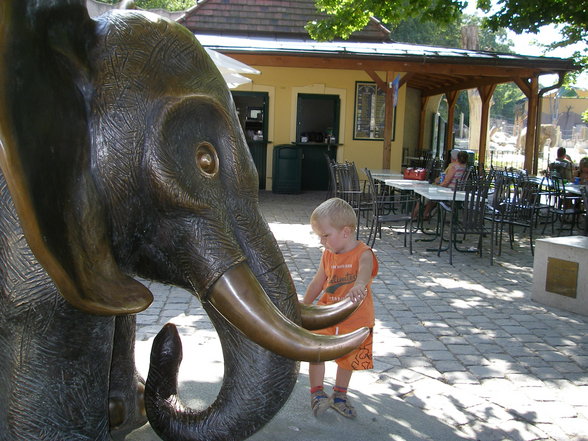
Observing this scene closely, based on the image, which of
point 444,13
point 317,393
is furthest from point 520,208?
point 317,393

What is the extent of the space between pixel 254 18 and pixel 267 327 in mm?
17566

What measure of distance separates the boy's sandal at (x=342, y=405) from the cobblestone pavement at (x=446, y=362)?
59 mm

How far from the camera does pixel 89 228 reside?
132 centimetres

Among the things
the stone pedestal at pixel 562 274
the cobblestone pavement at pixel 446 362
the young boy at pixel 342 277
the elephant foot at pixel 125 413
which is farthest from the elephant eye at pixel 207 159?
the stone pedestal at pixel 562 274

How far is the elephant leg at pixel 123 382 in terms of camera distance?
2.16m

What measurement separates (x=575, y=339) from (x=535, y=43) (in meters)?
31.1

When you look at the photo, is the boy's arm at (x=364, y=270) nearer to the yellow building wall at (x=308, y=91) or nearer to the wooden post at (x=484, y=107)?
the yellow building wall at (x=308, y=91)

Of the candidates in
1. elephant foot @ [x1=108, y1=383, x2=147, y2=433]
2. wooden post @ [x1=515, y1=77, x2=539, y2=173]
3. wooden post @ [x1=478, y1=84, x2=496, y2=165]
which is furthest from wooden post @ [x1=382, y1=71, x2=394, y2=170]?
elephant foot @ [x1=108, y1=383, x2=147, y2=433]

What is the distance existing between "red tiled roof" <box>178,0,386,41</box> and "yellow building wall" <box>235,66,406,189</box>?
2.38m

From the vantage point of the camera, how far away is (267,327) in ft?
4.47

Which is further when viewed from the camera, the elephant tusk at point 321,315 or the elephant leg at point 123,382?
the elephant leg at point 123,382

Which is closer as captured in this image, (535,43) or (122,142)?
(122,142)

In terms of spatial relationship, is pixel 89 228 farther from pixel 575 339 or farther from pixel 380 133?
pixel 380 133

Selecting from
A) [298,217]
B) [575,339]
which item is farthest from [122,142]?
[298,217]
